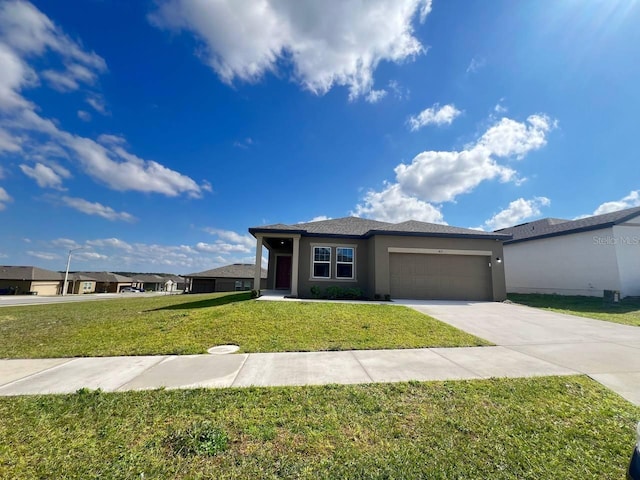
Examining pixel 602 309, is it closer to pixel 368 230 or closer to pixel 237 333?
pixel 368 230

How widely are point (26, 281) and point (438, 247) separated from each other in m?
60.9

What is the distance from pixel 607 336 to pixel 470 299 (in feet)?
22.1

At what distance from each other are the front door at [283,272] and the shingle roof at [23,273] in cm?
5070

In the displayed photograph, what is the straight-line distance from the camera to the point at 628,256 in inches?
567

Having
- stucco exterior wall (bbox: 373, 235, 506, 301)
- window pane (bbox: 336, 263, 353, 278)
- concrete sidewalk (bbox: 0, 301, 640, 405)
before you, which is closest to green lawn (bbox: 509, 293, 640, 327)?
stucco exterior wall (bbox: 373, 235, 506, 301)

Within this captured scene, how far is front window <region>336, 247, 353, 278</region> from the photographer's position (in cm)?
1391

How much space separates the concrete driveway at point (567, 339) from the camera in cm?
431

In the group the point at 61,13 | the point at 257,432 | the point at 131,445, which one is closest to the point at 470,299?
the point at 257,432

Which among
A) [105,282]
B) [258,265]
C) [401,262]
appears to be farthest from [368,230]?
[105,282]

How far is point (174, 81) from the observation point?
10.3 metres

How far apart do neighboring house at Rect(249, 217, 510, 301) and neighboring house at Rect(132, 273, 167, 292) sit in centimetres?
7533

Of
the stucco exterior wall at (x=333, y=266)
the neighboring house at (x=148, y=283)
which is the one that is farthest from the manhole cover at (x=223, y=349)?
the neighboring house at (x=148, y=283)

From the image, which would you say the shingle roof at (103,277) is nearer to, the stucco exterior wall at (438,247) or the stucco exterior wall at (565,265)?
the stucco exterior wall at (438,247)

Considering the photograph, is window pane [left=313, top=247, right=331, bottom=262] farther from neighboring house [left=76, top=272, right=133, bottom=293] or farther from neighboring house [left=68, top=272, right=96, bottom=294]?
neighboring house [left=76, top=272, right=133, bottom=293]
